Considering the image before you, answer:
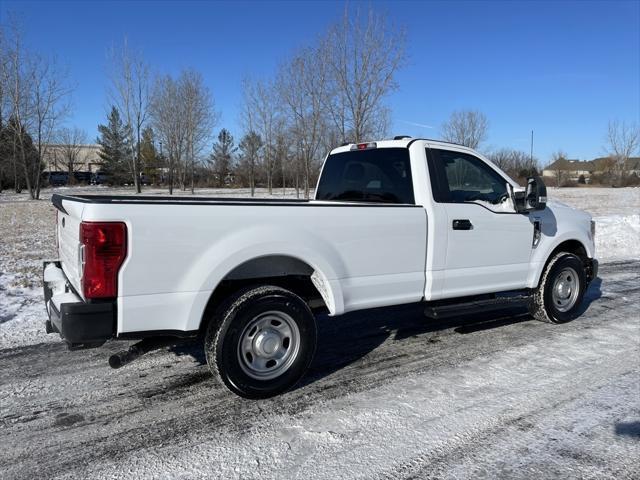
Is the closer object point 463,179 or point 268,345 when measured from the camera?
point 268,345

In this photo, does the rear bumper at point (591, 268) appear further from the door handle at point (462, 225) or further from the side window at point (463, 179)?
the door handle at point (462, 225)

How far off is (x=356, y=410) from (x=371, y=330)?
2005 millimetres

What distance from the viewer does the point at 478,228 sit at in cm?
488

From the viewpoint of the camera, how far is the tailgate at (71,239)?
332 centimetres

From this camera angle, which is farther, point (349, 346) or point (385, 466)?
point (349, 346)

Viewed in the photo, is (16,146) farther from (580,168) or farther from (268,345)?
(580,168)

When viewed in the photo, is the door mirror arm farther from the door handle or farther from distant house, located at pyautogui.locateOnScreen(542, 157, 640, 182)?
distant house, located at pyautogui.locateOnScreen(542, 157, 640, 182)

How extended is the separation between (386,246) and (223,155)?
6522 cm

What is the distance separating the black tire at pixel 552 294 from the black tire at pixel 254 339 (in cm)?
313

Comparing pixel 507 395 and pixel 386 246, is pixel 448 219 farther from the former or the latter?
pixel 507 395

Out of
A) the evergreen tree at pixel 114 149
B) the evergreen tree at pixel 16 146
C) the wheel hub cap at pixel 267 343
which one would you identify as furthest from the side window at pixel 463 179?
the evergreen tree at pixel 114 149

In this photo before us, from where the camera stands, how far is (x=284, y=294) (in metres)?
3.79

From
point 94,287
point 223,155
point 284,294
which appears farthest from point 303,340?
point 223,155

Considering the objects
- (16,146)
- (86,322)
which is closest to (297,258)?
(86,322)
